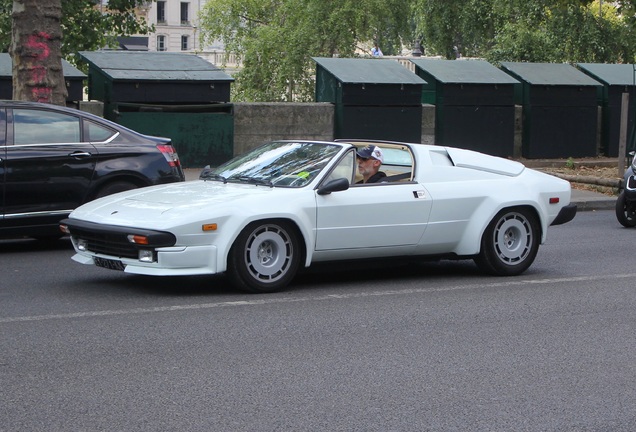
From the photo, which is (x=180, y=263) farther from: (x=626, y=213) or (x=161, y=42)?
(x=161, y=42)

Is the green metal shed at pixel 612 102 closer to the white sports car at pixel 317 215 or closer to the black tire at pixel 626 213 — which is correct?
the black tire at pixel 626 213

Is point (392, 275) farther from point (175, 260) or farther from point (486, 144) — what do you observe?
point (486, 144)

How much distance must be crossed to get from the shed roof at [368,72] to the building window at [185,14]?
8248 cm

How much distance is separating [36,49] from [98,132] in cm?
337

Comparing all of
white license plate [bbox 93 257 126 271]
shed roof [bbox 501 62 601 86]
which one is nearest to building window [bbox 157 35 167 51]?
shed roof [bbox 501 62 601 86]

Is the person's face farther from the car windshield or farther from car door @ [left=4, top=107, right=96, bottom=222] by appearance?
car door @ [left=4, top=107, right=96, bottom=222]

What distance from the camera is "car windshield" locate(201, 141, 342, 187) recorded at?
28.5 feet

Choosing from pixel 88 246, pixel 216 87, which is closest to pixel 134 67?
pixel 216 87

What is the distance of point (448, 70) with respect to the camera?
62.7 ft

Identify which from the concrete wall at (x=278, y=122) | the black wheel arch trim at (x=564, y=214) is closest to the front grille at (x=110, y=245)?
the black wheel arch trim at (x=564, y=214)

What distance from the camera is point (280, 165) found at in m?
8.95

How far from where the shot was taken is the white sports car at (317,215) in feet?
26.0

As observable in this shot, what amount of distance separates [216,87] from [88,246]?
899cm

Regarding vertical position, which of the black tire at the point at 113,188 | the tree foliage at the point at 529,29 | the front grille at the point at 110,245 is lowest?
the front grille at the point at 110,245
